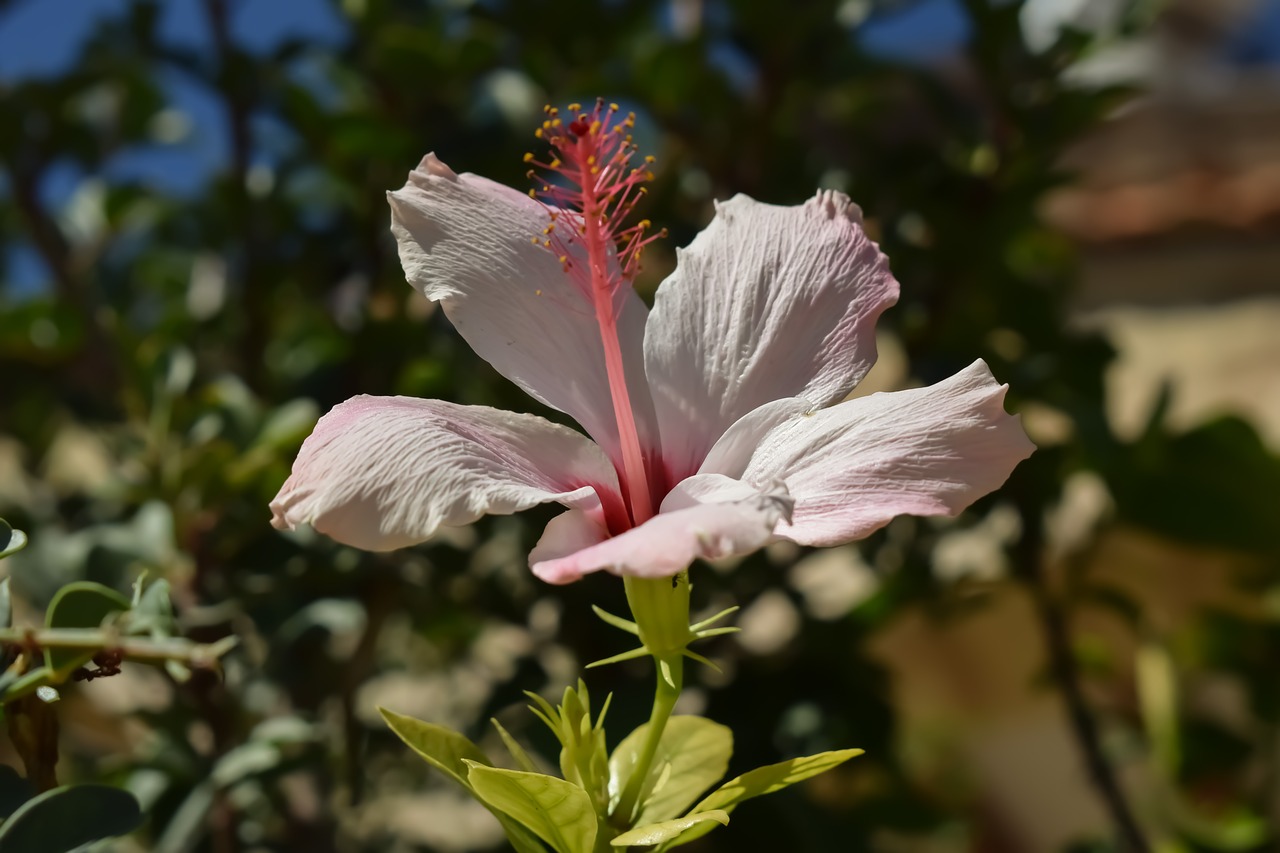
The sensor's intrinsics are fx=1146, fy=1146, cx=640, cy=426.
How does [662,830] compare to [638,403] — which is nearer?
[662,830]

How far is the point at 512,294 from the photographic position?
19.3 inches

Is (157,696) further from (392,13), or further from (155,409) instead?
(392,13)

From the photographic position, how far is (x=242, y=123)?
120 cm

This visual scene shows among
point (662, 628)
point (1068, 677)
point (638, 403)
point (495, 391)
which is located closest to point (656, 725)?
point (662, 628)

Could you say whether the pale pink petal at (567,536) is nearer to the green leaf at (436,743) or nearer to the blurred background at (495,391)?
the green leaf at (436,743)

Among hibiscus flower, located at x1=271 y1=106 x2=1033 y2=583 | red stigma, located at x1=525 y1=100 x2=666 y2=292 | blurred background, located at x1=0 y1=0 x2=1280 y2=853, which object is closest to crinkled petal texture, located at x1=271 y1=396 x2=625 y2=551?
hibiscus flower, located at x1=271 y1=106 x2=1033 y2=583

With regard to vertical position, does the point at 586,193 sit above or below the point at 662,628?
above

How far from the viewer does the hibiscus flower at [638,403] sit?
0.38 metres

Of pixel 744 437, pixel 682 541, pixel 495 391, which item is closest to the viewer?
pixel 682 541

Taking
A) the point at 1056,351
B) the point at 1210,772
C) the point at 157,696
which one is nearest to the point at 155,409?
the point at 157,696

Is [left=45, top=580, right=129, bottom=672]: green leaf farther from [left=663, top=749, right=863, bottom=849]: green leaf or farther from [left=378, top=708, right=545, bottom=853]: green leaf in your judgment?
[left=663, top=749, right=863, bottom=849]: green leaf

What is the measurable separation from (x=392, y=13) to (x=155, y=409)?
49cm

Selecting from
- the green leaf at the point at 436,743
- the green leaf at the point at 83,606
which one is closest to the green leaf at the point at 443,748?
the green leaf at the point at 436,743

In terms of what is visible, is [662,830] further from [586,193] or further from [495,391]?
[495,391]
